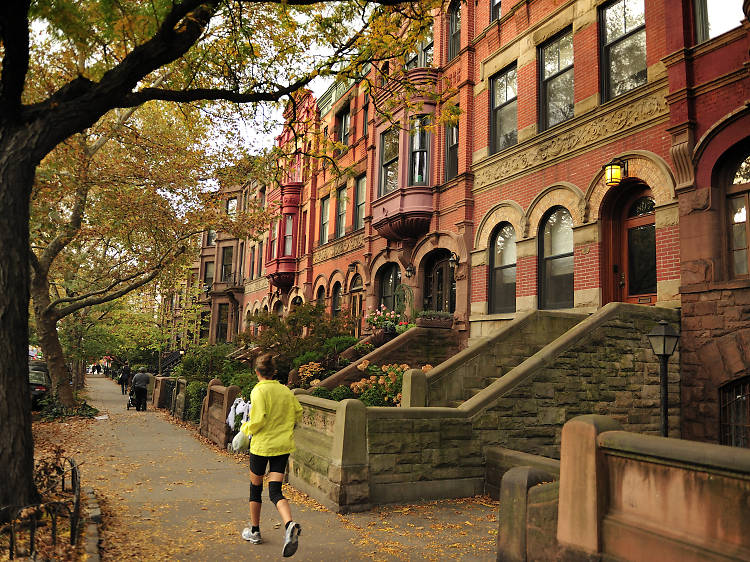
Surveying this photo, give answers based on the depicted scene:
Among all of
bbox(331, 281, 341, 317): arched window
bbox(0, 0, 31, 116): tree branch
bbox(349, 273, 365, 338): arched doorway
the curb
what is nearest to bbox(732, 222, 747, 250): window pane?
the curb

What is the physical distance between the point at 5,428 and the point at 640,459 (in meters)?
5.94

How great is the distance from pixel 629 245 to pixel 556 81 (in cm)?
476

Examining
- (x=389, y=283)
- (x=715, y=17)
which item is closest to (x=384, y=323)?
(x=389, y=283)

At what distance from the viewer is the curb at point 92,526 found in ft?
17.4

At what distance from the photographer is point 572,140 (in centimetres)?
1288

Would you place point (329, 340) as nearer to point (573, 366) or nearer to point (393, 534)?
point (573, 366)

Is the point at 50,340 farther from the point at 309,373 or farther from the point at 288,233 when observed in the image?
the point at 288,233

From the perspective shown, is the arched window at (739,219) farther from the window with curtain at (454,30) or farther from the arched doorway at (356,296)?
the arched doorway at (356,296)

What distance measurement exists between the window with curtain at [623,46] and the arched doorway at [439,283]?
6.37 meters

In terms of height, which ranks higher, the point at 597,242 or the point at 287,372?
the point at 597,242

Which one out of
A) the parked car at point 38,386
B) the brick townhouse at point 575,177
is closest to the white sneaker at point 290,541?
the brick townhouse at point 575,177

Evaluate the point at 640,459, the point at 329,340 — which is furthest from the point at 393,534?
the point at 329,340

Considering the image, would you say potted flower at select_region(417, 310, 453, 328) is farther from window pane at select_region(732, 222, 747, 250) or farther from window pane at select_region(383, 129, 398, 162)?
window pane at select_region(732, 222, 747, 250)

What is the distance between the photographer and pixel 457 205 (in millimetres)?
16344
